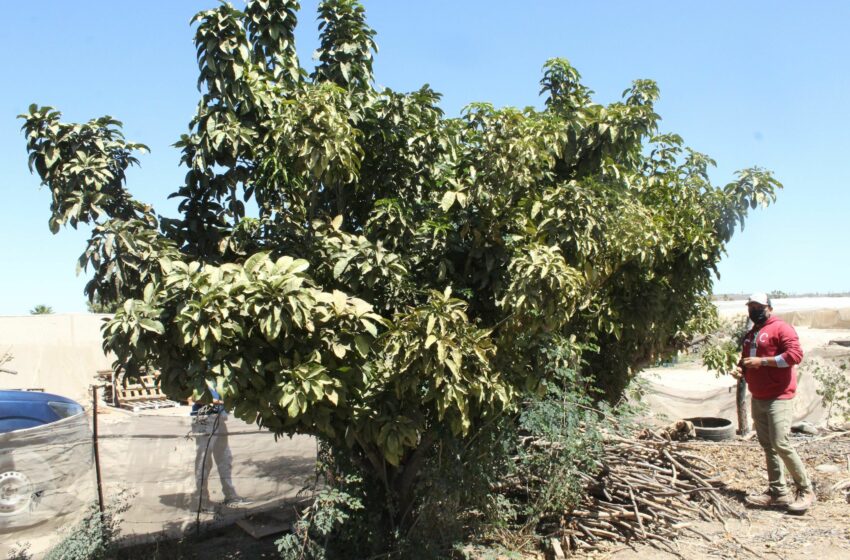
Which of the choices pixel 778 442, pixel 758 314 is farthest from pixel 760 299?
pixel 778 442

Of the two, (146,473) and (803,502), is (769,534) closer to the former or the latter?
(803,502)

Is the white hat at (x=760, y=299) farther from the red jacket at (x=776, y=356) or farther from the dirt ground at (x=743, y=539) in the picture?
the dirt ground at (x=743, y=539)

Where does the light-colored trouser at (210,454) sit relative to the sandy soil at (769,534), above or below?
above

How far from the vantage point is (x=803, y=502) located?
5.73 m

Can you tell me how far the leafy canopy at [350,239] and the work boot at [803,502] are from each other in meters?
2.19

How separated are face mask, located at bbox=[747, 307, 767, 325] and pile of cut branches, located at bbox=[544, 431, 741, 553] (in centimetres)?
146

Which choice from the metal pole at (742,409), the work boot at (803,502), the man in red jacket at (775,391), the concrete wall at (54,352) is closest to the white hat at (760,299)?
the man in red jacket at (775,391)

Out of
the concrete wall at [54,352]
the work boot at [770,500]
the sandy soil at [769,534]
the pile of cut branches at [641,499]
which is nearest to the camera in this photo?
the sandy soil at [769,534]

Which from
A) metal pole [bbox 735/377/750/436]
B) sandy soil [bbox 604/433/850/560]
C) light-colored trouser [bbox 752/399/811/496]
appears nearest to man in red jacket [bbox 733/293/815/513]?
light-colored trouser [bbox 752/399/811/496]

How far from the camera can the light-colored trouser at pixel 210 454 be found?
20.7 feet

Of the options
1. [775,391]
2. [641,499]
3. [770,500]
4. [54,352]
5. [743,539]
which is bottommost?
[743,539]

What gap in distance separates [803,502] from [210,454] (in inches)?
201

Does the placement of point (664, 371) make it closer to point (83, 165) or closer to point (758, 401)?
point (758, 401)

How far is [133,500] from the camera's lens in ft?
19.6
